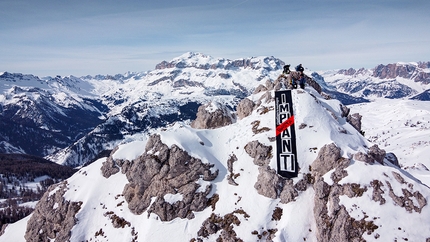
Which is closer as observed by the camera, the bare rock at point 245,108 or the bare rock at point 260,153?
the bare rock at point 260,153

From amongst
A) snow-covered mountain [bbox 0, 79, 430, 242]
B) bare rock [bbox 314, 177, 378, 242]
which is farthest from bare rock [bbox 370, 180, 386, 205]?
bare rock [bbox 314, 177, 378, 242]

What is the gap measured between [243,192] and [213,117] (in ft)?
103

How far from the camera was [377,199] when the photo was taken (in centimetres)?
4578

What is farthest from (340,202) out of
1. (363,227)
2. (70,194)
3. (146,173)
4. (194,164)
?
(70,194)

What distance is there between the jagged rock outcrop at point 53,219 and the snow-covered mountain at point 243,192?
0.26 meters

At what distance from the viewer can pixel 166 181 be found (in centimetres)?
6028

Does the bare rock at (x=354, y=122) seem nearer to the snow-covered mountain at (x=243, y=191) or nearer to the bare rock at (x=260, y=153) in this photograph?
the snow-covered mountain at (x=243, y=191)

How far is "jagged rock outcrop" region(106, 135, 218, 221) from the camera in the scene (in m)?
56.0

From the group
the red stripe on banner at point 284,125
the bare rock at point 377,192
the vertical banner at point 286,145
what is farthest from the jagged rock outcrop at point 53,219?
the bare rock at point 377,192

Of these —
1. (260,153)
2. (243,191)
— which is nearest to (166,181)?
(243,191)

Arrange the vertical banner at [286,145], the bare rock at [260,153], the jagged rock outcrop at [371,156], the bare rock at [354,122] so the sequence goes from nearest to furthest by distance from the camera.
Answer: the jagged rock outcrop at [371,156] < the vertical banner at [286,145] < the bare rock at [260,153] < the bare rock at [354,122]

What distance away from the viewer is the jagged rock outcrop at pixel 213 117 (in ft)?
266

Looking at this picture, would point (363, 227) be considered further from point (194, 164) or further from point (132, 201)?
point (132, 201)

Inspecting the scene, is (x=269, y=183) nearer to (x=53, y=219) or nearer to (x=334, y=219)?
(x=334, y=219)
